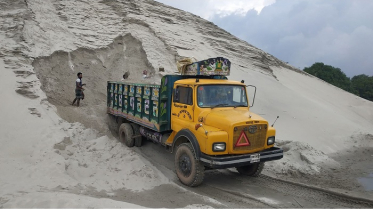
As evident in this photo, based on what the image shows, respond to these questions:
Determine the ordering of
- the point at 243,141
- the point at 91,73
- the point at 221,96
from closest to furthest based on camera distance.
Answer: the point at 243,141 → the point at 221,96 → the point at 91,73

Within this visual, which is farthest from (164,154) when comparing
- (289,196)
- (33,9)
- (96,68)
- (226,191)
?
(33,9)

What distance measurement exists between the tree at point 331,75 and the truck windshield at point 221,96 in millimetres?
38125

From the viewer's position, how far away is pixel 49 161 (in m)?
7.46

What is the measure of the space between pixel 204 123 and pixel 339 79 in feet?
134

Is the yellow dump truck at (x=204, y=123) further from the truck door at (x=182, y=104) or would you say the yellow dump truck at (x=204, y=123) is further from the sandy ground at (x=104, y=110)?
the sandy ground at (x=104, y=110)

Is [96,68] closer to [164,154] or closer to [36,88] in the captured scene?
[36,88]

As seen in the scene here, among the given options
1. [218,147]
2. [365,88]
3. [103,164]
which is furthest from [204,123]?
[365,88]

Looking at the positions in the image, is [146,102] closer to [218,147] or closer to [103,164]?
[103,164]

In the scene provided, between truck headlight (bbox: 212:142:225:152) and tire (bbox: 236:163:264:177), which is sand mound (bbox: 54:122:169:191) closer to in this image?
truck headlight (bbox: 212:142:225:152)

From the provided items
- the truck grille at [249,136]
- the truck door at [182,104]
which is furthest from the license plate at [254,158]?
the truck door at [182,104]

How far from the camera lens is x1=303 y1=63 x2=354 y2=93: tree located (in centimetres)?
4078

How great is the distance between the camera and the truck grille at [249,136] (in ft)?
20.8

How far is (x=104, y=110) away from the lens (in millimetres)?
11984

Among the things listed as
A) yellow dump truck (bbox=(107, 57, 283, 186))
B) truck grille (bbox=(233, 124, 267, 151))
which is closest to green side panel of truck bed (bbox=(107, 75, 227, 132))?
yellow dump truck (bbox=(107, 57, 283, 186))
